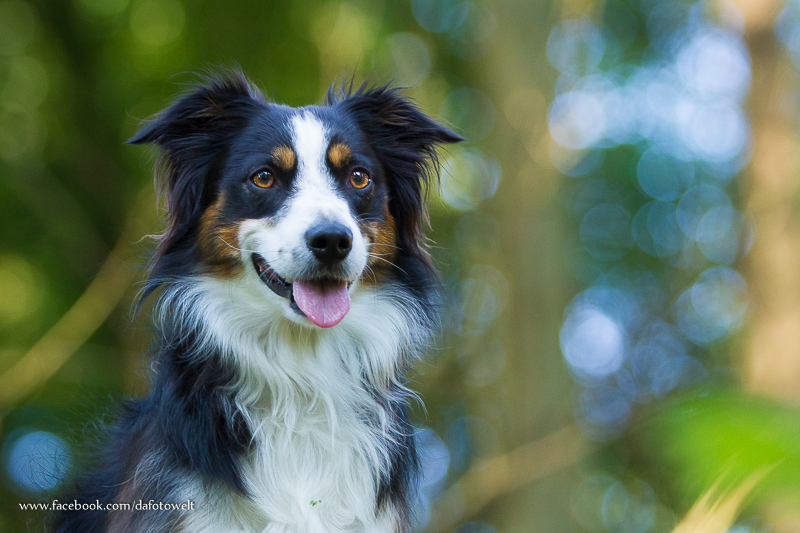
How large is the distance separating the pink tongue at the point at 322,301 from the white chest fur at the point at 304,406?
249 millimetres

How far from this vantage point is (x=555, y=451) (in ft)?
26.4

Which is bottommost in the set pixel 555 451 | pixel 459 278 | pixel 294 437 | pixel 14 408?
pixel 14 408

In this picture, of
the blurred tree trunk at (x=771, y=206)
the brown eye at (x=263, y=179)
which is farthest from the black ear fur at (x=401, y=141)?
the blurred tree trunk at (x=771, y=206)

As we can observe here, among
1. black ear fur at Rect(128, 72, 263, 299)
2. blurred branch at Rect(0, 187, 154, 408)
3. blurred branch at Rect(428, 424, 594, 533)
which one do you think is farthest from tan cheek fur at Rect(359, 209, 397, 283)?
blurred branch at Rect(0, 187, 154, 408)

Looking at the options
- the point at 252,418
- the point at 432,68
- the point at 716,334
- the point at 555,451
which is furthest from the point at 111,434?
the point at 716,334

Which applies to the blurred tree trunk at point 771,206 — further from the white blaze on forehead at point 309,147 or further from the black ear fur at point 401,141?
the white blaze on forehead at point 309,147

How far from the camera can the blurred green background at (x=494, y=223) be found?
7.48 m

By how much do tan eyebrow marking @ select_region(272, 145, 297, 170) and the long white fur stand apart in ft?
0.15

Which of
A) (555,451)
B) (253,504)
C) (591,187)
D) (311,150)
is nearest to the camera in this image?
(253,504)

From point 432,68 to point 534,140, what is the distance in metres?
3.56

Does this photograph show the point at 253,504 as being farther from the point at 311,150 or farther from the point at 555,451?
the point at 555,451

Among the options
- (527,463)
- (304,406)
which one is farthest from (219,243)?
(527,463)

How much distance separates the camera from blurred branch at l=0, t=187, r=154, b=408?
392 inches

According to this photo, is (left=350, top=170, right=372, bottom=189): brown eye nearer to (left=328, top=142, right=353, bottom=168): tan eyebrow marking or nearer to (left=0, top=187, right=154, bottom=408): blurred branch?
(left=328, top=142, right=353, bottom=168): tan eyebrow marking
